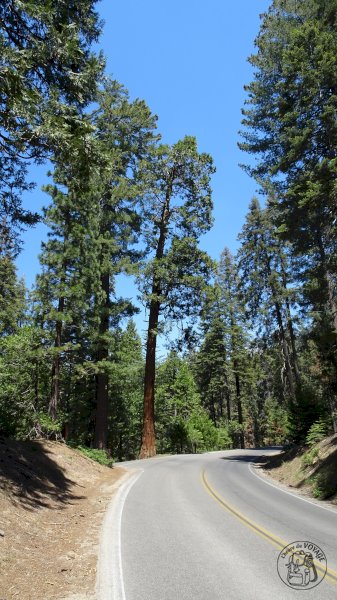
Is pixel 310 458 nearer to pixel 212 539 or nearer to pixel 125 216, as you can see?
pixel 212 539

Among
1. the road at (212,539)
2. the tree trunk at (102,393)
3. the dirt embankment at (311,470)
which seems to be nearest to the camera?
the road at (212,539)

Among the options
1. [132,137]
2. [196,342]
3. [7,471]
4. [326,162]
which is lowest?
[7,471]

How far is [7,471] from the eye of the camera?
10.5 meters

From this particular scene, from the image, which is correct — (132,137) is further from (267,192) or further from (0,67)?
(0,67)

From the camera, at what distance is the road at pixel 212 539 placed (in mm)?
5773

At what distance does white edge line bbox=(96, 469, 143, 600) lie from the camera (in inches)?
229

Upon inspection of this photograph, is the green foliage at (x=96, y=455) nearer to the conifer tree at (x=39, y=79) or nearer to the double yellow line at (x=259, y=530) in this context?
the double yellow line at (x=259, y=530)

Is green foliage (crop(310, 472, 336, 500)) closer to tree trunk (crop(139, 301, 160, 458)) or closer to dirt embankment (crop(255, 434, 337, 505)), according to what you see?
dirt embankment (crop(255, 434, 337, 505))

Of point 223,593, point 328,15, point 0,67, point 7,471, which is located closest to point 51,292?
point 7,471

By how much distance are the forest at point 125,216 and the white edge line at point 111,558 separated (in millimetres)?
6658

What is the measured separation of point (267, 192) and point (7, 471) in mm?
16549

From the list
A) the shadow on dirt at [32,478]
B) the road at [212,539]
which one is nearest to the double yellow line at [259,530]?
the road at [212,539]

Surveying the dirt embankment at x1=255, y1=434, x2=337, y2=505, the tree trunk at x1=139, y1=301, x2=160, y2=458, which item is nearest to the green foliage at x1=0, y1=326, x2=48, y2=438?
the tree trunk at x1=139, y1=301, x2=160, y2=458

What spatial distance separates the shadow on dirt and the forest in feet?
7.60
